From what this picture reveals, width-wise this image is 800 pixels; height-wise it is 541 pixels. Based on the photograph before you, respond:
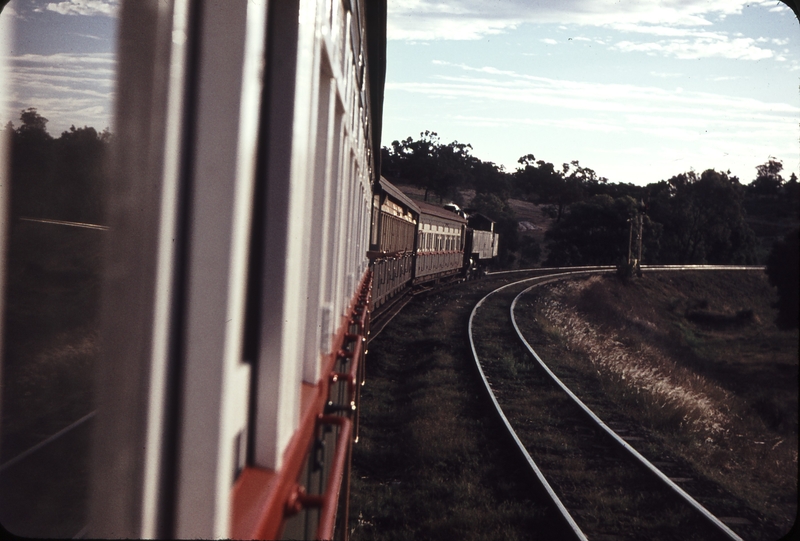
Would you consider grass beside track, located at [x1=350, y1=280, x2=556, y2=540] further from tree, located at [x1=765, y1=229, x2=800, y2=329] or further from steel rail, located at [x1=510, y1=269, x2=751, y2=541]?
tree, located at [x1=765, y1=229, x2=800, y2=329]

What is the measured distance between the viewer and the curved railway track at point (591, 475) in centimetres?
560

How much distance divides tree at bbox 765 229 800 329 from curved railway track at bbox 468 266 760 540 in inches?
81.0

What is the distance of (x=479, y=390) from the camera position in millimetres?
10234

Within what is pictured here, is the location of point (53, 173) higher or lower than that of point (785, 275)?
higher

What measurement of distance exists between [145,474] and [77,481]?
0.54 meters

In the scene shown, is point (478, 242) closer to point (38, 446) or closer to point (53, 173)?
point (38, 446)

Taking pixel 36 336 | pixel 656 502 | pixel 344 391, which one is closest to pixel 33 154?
pixel 36 336

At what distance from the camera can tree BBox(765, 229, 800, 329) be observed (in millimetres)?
6731

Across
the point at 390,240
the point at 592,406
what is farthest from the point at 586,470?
the point at 390,240

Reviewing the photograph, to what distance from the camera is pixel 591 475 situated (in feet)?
22.5

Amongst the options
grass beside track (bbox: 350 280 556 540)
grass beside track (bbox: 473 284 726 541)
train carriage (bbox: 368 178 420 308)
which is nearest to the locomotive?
train carriage (bbox: 368 178 420 308)

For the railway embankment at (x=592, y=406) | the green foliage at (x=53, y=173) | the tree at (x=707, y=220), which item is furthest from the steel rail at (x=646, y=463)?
the tree at (x=707, y=220)

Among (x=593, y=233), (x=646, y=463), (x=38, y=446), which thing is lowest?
(x=646, y=463)

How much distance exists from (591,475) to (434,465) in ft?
5.45
